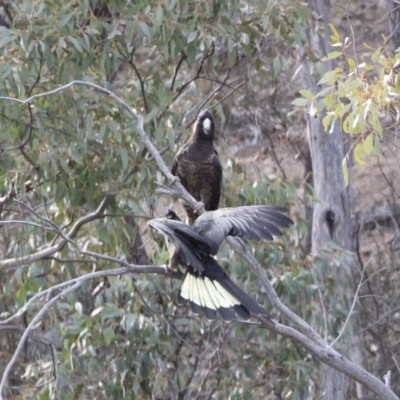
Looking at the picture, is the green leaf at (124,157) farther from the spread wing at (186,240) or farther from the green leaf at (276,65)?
the spread wing at (186,240)

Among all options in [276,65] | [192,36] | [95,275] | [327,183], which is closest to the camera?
[95,275]

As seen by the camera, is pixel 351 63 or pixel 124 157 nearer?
pixel 351 63

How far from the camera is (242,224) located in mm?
3939

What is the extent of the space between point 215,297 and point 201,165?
173cm

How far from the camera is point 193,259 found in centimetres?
387

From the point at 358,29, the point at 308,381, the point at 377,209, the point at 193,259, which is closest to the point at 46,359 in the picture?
the point at 308,381

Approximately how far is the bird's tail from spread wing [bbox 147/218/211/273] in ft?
0.28

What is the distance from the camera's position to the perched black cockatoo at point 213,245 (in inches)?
147

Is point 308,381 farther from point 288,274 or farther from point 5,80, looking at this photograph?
point 5,80

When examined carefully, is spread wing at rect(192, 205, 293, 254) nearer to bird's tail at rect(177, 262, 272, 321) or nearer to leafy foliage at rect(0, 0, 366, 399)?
bird's tail at rect(177, 262, 272, 321)

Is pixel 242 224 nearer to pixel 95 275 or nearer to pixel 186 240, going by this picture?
pixel 186 240

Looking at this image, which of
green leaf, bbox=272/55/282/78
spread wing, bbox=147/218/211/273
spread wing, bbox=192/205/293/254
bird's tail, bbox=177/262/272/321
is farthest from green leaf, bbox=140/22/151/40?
bird's tail, bbox=177/262/272/321

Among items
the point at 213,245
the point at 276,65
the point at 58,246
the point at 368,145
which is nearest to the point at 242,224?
the point at 213,245

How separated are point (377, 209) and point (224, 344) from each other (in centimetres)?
382
